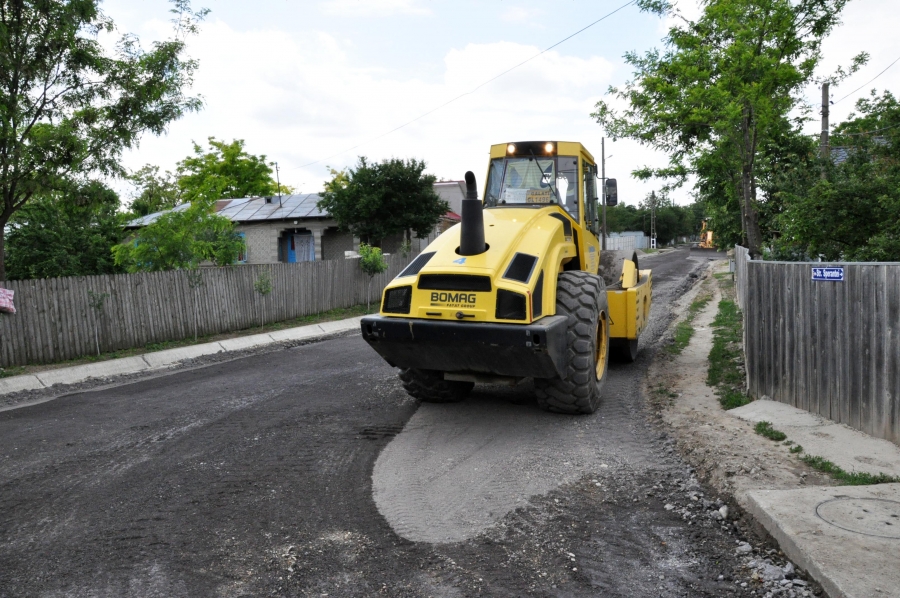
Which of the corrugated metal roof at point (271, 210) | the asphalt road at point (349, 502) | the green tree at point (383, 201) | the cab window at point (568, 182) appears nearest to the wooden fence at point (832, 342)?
the asphalt road at point (349, 502)

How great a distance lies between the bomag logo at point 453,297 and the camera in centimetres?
693

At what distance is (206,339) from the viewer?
1523cm

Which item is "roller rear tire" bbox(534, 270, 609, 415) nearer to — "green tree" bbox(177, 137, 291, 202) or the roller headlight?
the roller headlight

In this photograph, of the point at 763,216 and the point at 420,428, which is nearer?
the point at 420,428

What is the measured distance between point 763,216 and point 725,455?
65.7 feet

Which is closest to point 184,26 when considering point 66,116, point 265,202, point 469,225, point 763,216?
point 66,116

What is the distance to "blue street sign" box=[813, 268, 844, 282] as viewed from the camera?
650 cm

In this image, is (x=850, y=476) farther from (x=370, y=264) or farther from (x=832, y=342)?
(x=370, y=264)

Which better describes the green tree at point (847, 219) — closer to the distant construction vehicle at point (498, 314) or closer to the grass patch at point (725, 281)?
the distant construction vehicle at point (498, 314)

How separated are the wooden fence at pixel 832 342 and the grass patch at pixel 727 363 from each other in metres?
0.34

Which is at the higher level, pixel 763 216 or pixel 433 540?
pixel 763 216

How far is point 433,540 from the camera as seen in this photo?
4.74m

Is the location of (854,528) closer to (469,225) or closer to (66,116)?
(469,225)

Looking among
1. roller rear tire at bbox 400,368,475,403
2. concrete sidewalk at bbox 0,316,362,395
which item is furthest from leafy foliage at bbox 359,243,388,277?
roller rear tire at bbox 400,368,475,403
